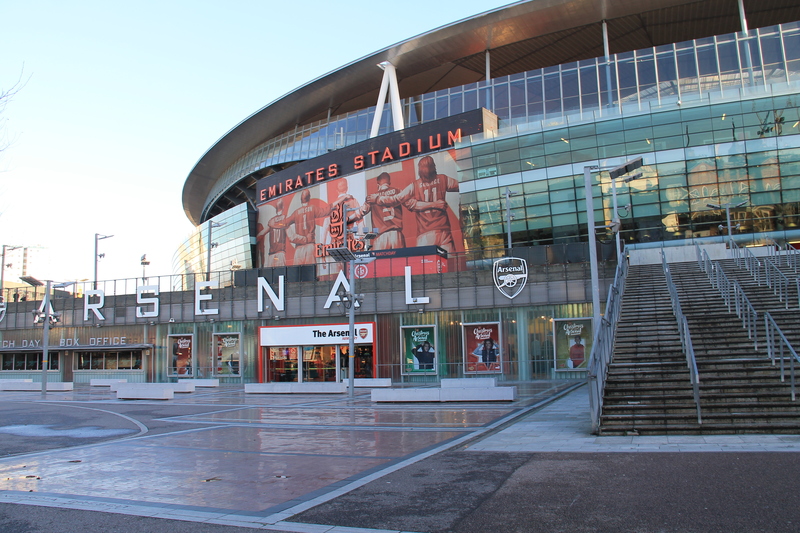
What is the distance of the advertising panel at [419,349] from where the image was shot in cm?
3800

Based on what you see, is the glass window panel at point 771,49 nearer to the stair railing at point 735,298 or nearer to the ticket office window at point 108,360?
the stair railing at point 735,298

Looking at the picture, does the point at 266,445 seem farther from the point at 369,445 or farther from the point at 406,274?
the point at 406,274

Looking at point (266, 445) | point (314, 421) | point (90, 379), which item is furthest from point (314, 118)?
point (266, 445)

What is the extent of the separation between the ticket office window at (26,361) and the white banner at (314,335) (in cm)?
2231

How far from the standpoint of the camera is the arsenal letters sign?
155 feet

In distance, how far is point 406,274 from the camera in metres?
38.5

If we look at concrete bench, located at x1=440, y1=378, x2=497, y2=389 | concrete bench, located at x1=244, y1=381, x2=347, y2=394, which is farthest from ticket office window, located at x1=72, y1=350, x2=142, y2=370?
concrete bench, located at x1=440, y1=378, x2=497, y2=389

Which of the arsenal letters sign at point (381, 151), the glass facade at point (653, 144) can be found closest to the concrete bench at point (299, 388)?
the glass facade at point (653, 144)

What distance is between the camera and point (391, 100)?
5453 centimetres

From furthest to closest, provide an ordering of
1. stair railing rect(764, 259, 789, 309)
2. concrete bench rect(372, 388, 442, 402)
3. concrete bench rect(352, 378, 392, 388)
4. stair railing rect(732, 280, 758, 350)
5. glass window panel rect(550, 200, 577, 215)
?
1. glass window panel rect(550, 200, 577, 215)
2. concrete bench rect(352, 378, 392, 388)
3. concrete bench rect(372, 388, 442, 402)
4. stair railing rect(764, 259, 789, 309)
5. stair railing rect(732, 280, 758, 350)

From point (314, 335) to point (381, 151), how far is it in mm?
17592

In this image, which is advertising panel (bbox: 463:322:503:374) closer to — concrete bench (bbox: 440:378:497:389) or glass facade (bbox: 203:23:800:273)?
concrete bench (bbox: 440:378:497:389)

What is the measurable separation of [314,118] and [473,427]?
56.7 metres

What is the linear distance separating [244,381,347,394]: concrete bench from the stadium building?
13.6ft
